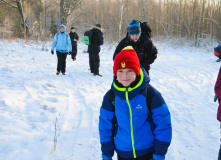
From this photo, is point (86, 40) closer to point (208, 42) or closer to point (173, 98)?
point (173, 98)

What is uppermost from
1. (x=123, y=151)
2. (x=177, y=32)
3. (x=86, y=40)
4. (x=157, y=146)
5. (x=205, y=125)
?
(x=177, y=32)

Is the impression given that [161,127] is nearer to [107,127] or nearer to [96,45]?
[107,127]

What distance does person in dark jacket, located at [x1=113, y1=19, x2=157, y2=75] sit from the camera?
3.64m

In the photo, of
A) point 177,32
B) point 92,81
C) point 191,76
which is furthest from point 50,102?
point 177,32

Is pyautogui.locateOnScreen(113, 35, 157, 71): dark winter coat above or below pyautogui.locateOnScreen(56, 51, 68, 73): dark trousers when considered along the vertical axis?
above

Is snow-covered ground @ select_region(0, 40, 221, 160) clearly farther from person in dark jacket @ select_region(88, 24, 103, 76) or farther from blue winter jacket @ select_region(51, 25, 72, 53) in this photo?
blue winter jacket @ select_region(51, 25, 72, 53)

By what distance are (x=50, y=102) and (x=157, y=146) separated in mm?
3468

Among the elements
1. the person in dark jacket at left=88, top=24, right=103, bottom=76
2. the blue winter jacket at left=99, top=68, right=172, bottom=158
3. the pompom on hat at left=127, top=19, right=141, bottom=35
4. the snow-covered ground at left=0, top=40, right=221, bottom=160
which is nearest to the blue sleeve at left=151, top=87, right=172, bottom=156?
the blue winter jacket at left=99, top=68, right=172, bottom=158

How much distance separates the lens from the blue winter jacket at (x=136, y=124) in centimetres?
167

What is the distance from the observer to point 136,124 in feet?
5.64

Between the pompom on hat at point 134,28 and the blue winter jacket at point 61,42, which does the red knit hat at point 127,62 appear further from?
the blue winter jacket at point 61,42

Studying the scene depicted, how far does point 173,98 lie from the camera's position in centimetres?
518

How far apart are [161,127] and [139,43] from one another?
2441mm

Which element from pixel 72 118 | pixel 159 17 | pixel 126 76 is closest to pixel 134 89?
pixel 126 76
